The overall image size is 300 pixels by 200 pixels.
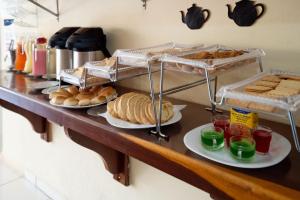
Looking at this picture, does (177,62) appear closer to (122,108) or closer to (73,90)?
(122,108)

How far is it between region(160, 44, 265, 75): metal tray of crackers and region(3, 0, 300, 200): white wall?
3.3 inches

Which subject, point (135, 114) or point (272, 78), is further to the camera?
point (135, 114)

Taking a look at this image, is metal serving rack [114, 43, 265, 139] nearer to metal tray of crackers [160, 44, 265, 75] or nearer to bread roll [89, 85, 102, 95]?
metal tray of crackers [160, 44, 265, 75]

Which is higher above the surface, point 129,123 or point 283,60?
point 283,60

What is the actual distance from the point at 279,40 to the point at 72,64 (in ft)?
2.88

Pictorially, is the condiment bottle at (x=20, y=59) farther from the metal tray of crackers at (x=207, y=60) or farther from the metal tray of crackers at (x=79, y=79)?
the metal tray of crackers at (x=207, y=60)

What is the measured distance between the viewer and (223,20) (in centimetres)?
96

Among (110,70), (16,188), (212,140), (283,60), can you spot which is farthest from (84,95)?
(16,188)

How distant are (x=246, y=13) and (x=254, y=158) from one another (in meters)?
0.48

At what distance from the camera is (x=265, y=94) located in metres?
0.62

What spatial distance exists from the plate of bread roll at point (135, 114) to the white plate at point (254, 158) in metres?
0.12

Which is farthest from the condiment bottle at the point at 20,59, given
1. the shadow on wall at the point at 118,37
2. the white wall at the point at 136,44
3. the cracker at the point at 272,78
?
the cracker at the point at 272,78

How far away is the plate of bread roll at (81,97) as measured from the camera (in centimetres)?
103

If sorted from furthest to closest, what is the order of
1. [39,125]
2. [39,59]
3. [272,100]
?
[39,125]
[39,59]
[272,100]
